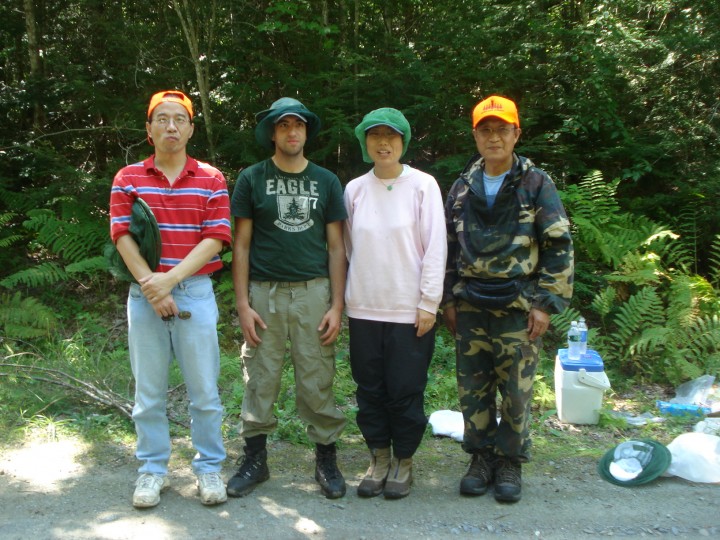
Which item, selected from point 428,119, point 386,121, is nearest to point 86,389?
point 386,121

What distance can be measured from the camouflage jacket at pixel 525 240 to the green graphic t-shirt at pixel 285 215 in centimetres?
81

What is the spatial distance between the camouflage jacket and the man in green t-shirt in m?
0.77

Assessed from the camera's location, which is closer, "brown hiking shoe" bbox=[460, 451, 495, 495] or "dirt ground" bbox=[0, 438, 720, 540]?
"dirt ground" bbox=[0, 438, 720, 540]

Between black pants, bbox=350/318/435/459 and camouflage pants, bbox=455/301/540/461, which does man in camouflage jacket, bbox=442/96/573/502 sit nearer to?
camouflage pants, bbox=455/301/540/461

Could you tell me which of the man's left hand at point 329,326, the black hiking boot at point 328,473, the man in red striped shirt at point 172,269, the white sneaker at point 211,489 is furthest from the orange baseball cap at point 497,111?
the white sneaker at point 211,489

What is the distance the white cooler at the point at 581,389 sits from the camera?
4.67 meters

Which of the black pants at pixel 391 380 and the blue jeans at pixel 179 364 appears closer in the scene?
the blue jeans at pixel 179 364

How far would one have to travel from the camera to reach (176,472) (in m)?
3.82

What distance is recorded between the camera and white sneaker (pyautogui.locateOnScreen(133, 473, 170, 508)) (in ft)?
11.0

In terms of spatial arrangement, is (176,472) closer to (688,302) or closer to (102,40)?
(688,302)

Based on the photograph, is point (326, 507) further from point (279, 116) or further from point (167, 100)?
point (167, 100)

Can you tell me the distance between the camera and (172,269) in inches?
128

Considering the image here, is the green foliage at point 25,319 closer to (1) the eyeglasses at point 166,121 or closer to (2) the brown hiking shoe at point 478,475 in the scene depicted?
(1) the eyeglasses at point 166,121

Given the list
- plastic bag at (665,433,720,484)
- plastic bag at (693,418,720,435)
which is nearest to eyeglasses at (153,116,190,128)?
plastic bag at (665,433,720,484)
